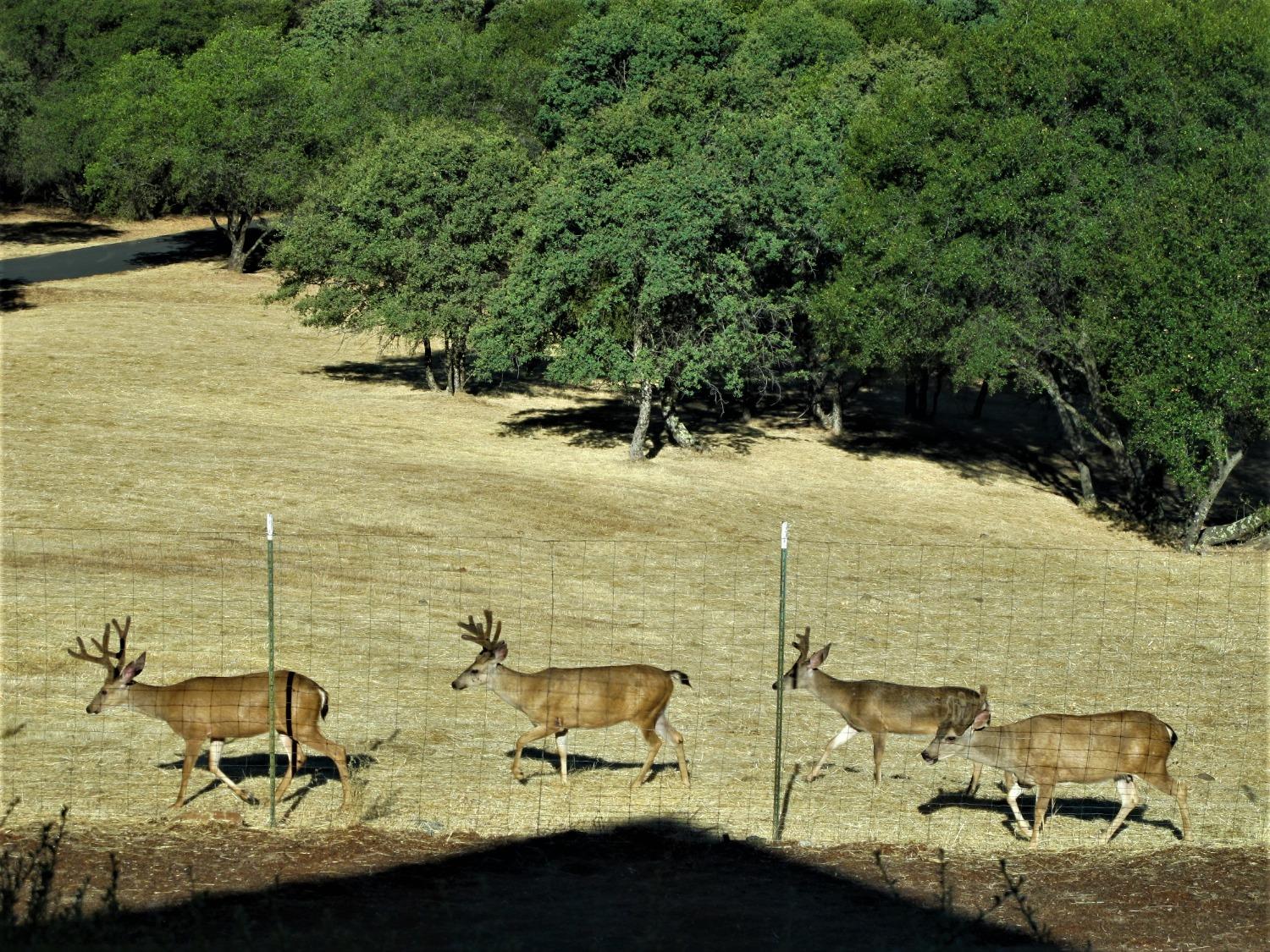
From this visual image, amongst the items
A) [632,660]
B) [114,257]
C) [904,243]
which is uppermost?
[904,243]

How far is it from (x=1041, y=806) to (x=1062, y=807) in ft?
5.42

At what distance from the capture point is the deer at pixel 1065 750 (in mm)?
12844

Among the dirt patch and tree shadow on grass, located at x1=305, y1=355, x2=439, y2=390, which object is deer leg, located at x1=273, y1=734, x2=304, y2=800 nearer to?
the dirt patch

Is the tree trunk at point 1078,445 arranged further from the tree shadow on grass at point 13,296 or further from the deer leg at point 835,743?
the tree shadow on grass at point 13,296

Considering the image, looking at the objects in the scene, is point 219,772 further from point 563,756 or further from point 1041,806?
point 1041,806

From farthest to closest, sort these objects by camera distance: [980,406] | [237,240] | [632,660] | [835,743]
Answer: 1. [237,240]
2. [980,406]
3. [632,660]
4. [835,743]

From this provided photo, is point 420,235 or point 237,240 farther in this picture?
point 237,240

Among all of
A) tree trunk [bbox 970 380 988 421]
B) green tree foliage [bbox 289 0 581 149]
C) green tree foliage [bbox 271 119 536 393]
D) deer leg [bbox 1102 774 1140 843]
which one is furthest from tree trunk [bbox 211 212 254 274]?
deer leg [bbox 1102 774 1140 843]

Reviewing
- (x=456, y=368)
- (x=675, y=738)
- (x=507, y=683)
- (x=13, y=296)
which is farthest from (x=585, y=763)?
(x=13, y=296)

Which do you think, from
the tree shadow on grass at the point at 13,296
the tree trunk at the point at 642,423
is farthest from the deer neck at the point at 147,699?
the tree shadow on grass at the point at 13,296

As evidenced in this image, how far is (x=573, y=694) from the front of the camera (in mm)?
13836

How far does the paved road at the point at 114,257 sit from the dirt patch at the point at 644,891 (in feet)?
145

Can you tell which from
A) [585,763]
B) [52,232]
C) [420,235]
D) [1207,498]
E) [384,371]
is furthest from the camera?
[52,232]

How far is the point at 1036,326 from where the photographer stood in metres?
32.8
